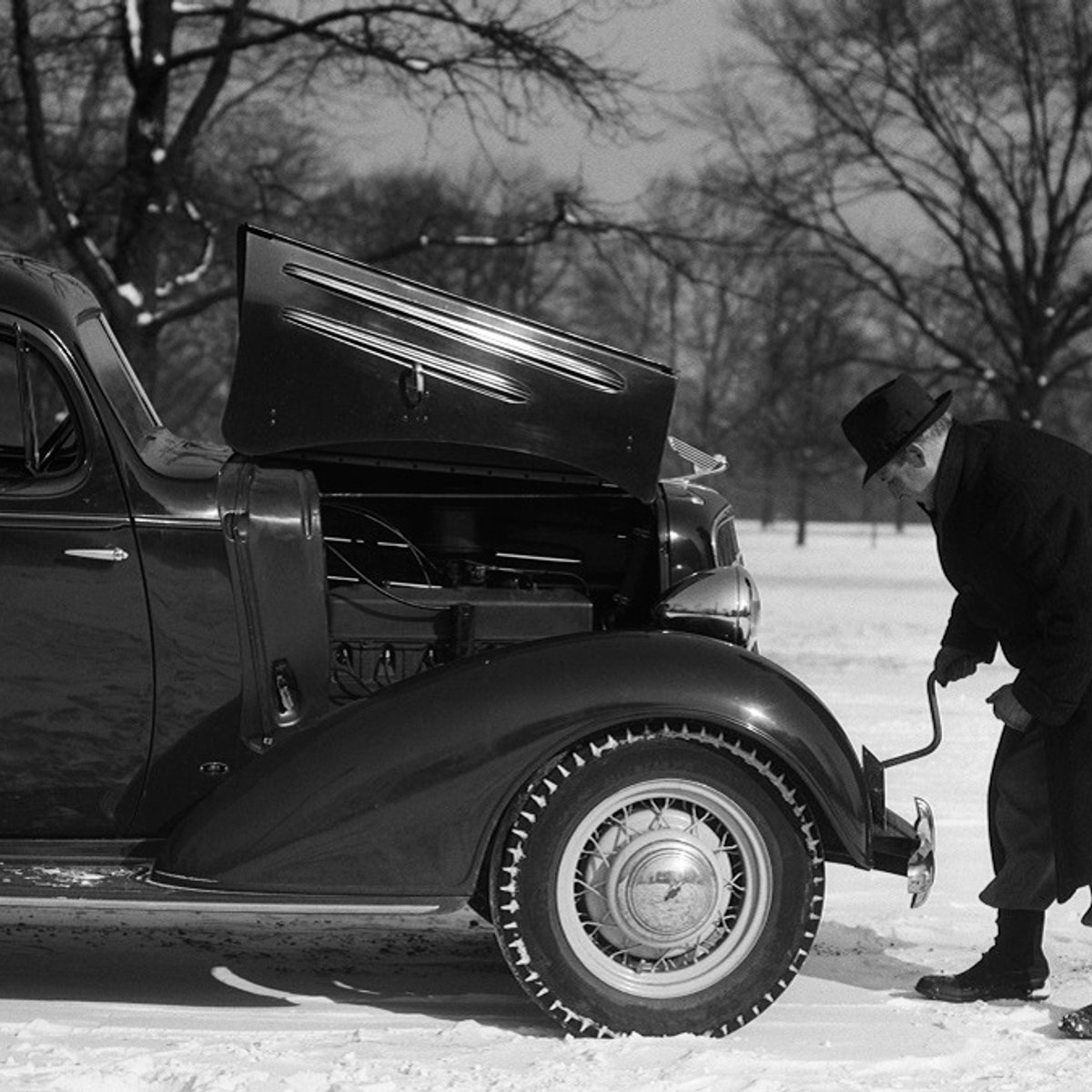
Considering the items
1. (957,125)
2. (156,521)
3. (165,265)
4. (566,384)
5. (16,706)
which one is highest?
(957,125)

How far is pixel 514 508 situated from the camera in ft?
15.7

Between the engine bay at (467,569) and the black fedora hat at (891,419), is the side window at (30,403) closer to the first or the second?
the engine bay at (467,569)

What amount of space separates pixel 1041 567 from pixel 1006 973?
1.14 m

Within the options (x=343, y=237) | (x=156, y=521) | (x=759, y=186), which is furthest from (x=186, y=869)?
(x=759, y=186)

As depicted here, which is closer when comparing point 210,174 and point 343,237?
point 210,174

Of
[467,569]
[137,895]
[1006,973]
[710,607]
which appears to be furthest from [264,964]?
[1006,973]

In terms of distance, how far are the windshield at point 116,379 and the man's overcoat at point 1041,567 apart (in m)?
2.08

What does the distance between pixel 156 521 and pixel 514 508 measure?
1.09 metres

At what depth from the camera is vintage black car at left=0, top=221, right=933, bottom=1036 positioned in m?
3.97

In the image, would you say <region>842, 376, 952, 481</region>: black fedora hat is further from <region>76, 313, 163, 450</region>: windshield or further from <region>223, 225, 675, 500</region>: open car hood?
<region>76, 313, 163, 450</region>: windshield

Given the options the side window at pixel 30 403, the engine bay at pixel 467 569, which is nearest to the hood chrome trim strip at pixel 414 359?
the engine bay at pixel 467 569

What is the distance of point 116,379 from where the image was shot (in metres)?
4.39

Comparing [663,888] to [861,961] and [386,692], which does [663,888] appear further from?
[861,961]

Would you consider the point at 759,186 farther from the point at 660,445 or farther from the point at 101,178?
the point at 660,445
